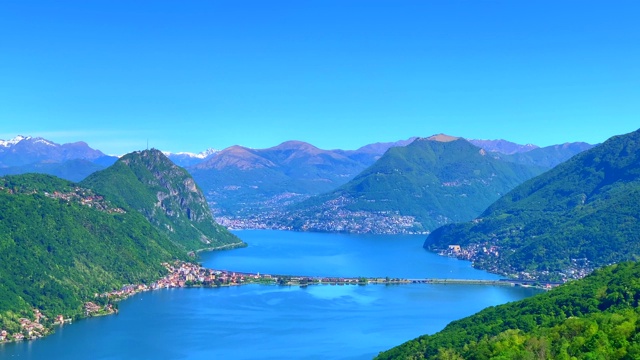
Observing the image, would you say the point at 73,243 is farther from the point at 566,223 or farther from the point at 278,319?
the point at 566,223

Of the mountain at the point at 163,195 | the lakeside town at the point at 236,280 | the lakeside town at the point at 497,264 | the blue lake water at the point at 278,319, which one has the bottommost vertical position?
the blue lake water at the point at 278,319

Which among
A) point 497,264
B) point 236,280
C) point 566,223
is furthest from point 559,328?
point 566,223

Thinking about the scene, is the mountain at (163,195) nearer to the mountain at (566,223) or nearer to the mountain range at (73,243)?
the mountain range at (73,243)

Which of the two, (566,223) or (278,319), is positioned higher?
(566,223)

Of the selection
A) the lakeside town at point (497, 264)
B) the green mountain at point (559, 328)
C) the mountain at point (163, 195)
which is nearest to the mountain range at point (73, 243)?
the mountain at point (163, 195)

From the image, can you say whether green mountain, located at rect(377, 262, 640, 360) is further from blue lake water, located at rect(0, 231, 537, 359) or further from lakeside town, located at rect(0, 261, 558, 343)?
lakeside town, located at rect(0, 261, 558, 343)

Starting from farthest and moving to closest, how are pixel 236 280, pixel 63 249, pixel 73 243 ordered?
pixel 236 280, pixel 73 243, pixel 63 249
